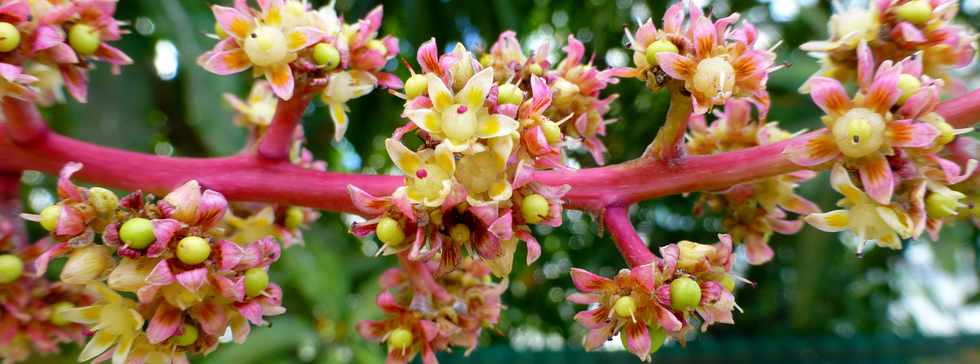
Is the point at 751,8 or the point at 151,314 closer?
the point at 151,314

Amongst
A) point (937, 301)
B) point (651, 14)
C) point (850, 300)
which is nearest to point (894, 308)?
point (937, 301)

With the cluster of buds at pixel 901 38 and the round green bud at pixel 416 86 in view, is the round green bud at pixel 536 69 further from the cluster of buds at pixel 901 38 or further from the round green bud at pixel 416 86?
the cluster of buds at pixel 901 38

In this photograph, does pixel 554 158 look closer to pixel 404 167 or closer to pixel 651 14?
pixel 404 167

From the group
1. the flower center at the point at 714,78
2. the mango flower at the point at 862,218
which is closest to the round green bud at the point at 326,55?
the flower center at the point at 714,78

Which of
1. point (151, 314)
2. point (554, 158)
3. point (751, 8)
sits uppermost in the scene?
point (554, 158)

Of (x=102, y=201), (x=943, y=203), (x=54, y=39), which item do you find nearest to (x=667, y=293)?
(x=943, y=203)

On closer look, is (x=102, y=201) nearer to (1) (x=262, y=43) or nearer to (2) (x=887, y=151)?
(1) (x=262, y=43)
